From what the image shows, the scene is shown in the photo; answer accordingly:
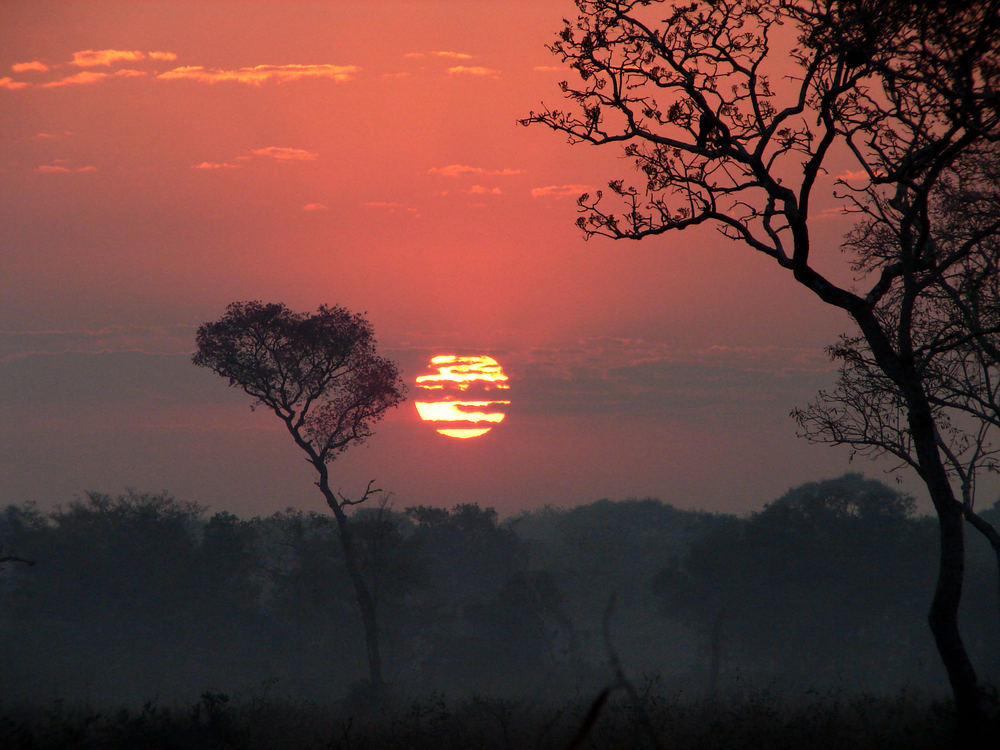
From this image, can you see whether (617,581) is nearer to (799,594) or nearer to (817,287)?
(799,594)

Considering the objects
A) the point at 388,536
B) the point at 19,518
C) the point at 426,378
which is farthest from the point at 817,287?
the point at 19,518

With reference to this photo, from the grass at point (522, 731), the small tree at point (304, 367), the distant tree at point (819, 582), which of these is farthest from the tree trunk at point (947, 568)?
the distant tree at point (819, 582)

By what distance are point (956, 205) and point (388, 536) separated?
180ft

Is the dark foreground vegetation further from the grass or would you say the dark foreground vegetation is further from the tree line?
the grass

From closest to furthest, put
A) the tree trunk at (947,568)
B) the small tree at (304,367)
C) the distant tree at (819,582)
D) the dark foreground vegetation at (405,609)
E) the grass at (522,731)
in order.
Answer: the grass at (522,731) < the tree trunk at (947,568) < the small tree at (304,367) < the dark foreground vegetation at (405,609) < the distant tree at (819,582)

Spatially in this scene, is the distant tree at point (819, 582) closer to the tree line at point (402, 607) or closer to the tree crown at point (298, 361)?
the tree line at point (402, 607)

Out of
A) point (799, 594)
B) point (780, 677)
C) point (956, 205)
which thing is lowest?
point (780, 677)

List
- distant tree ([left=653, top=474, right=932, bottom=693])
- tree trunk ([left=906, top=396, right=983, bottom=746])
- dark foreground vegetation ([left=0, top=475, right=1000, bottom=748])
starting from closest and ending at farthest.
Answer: tree trunk ([left=906, top=396, right=983, bottom=746]) → dark foreground vegetation ([left=0, top=475, right=1000, bottom=748]) → distant tree ([left=653, top=474, right=932, bottom=693])

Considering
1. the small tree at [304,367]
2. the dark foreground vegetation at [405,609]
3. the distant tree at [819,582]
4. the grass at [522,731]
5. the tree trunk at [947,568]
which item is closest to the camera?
the grass at [522,731]

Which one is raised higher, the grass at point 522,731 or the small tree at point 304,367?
the small tree at point 304,367

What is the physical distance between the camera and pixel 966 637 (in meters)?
75.9

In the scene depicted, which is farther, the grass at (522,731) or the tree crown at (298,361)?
the tree crown at (298,361)

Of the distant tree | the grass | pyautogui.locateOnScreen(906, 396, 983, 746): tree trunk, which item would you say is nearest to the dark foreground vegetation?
the distant tree

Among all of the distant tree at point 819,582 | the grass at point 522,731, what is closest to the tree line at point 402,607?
the distant tree at point 819,582
